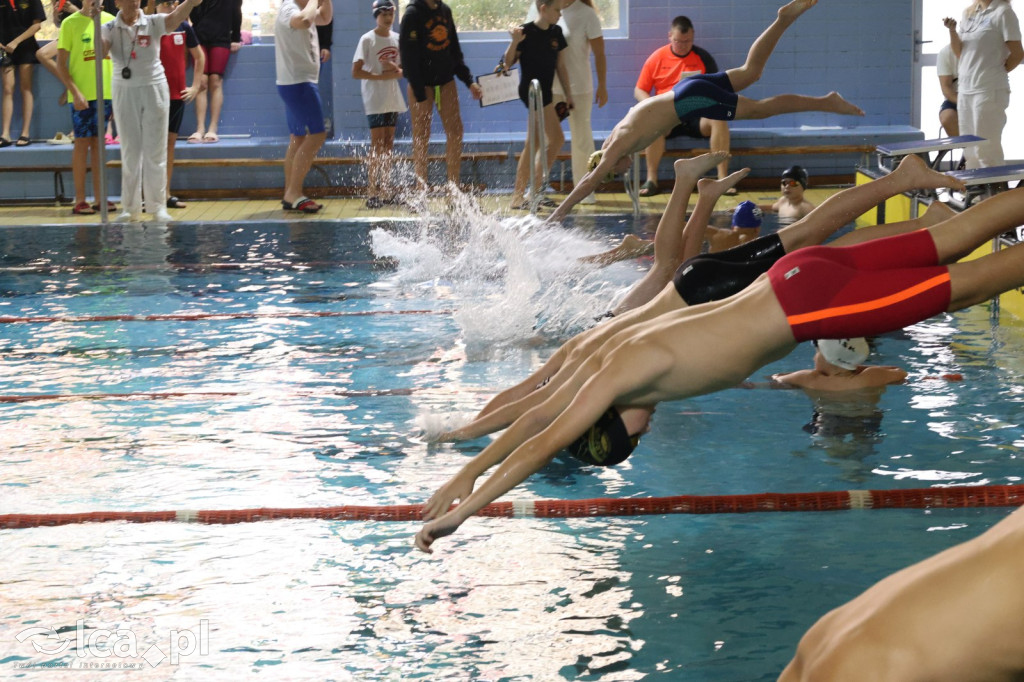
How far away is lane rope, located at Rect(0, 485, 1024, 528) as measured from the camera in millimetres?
3752

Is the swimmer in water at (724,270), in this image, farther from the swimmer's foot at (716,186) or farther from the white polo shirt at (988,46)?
the white polo shirt at (988,46)

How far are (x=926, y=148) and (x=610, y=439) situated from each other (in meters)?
5.06

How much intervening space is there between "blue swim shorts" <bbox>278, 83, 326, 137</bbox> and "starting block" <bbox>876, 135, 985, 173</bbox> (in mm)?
4701

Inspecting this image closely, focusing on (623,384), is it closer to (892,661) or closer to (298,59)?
(892,661)

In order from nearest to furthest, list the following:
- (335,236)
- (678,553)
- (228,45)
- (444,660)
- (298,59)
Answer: (444,660), (678,553), (335,236), (298,59), (228,45)

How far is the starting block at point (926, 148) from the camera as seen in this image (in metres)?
7.33

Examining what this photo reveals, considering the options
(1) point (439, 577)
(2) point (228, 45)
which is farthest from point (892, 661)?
(2) point (228, 45)

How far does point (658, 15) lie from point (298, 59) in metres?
4.33

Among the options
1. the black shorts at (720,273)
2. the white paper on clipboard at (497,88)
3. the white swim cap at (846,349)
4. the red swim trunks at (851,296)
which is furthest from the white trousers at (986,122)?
the red swim trunks at (851,296)

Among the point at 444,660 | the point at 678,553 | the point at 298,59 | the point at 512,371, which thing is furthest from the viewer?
the point at 298,59

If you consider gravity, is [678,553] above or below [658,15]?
below

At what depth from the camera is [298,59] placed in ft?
32.7

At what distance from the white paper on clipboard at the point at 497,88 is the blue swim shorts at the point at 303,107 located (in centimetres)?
146

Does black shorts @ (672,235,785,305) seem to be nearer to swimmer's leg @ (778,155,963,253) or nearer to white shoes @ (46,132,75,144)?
swimmer's leg @ (778,155,963,253)
